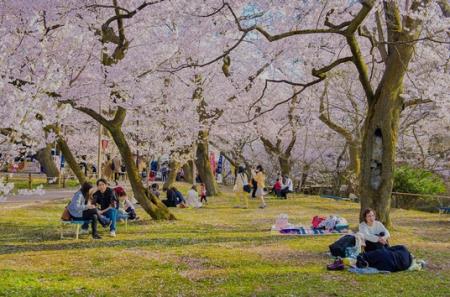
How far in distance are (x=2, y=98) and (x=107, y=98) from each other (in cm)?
570

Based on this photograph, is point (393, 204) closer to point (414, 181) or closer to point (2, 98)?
point (414, 181)

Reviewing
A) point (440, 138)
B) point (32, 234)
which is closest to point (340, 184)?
point (440, 138)

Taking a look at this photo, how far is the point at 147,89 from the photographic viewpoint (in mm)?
16812

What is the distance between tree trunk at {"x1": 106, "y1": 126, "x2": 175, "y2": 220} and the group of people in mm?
1764

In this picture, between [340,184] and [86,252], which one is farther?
[340,184]

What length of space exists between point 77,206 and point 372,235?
583 centimetres

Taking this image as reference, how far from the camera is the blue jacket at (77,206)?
11.2 metres

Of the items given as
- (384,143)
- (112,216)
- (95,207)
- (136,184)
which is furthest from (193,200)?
(384,143)

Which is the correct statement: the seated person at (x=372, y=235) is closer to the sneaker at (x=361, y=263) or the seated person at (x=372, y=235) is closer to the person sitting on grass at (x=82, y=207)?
the sneaker at (x=361, y=263)

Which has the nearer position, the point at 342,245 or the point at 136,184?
the point at 342,245

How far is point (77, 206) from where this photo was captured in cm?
1121

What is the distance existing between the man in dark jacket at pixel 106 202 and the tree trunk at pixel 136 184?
6.31 ft

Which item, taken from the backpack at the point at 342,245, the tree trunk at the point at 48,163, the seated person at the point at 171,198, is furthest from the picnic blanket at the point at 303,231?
the tree trunk at the point at 48,163

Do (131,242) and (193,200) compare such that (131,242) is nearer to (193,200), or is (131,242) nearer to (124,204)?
(124,204)
